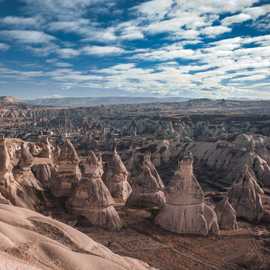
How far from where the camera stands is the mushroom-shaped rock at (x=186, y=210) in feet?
61.9

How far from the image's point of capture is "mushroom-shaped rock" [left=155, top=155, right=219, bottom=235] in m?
18.9

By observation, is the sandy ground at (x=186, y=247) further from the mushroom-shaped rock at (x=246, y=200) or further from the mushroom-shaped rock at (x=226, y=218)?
the mushroom-shaped rock at (x=246, y=200)

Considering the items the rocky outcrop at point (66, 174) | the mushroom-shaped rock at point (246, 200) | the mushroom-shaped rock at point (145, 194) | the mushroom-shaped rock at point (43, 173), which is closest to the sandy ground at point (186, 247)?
the mushroom-shaped rock at point (246, 200)

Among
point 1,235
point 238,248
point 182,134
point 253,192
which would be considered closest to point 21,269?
point 1,235

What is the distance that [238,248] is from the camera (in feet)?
57.1

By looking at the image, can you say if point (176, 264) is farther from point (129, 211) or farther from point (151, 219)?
point (129, 211)

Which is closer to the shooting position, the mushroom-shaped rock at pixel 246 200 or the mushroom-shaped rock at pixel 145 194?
the mushroom-shaped rock at pixel 246 200

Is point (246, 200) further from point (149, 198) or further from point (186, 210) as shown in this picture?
point (149, 198)

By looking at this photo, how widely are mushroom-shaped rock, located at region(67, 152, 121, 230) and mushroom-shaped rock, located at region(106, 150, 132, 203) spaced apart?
511 centimetres

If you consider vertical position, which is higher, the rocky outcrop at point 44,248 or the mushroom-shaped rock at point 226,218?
the rocky outcrop at point 44,248

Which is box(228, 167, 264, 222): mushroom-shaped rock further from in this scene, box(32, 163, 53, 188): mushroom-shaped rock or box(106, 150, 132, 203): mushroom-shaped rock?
box(32, 163, 53, 188): mushroom-shaped rock

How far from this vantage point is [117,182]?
25438 mm

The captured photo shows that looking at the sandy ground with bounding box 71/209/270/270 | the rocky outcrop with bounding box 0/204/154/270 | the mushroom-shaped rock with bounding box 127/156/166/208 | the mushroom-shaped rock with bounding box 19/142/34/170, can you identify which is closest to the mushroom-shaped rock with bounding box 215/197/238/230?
the sandy ground with bounding box 71/209/270/270

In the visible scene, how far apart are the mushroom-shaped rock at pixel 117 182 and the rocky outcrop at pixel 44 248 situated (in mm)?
14450
